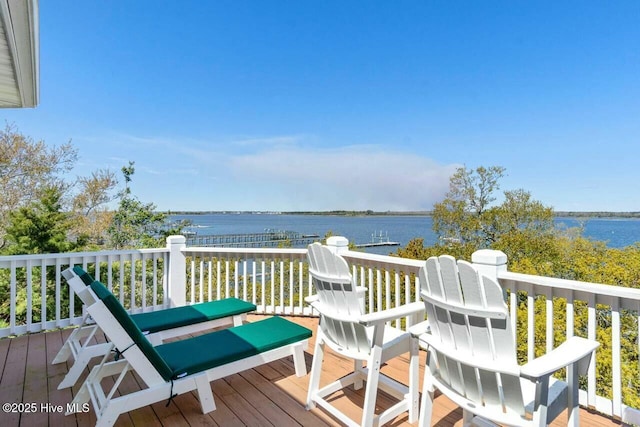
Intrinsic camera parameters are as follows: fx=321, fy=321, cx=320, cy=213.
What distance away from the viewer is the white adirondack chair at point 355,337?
2.01 meters

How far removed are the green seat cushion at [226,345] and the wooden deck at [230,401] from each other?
345mm

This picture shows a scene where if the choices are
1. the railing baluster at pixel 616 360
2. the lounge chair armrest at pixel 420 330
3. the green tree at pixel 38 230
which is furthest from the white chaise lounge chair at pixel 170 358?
the green tree at pixel 38 230

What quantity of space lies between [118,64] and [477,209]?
2343 centimetres

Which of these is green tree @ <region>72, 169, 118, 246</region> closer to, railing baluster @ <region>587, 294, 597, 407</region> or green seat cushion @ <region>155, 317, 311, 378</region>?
green seat cushion @ <region>155, 317, 311, 378</region>

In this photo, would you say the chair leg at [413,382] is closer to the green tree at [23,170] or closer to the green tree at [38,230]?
the green tree at [38,230]

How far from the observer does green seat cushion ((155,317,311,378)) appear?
2250 millimetres

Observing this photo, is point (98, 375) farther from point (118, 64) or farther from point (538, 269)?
point (538, 269)

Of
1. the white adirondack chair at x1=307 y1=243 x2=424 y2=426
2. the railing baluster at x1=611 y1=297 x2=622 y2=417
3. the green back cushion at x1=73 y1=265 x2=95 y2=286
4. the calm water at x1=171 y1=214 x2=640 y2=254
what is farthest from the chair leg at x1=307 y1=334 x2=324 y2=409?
the calm water at x1=171 y1=214 x2=640 y2=254

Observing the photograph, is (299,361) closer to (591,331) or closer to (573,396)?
(573,396)

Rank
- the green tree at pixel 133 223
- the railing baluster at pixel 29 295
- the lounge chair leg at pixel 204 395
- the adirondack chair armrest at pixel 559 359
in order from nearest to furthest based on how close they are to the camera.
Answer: the adirondack chair armrest at pixel 559 359, the lounge chair leg at pixel 204 395, the railing baluster at pixel 29 295, the green tree at pixel 133 223

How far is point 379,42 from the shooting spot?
13.8 meters

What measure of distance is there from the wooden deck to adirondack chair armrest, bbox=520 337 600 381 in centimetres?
98

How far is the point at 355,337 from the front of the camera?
2182mm

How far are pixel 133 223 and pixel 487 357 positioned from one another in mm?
16080
